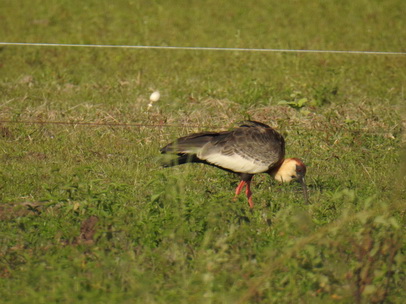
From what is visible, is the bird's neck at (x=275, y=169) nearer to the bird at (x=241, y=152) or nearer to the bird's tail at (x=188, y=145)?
the bird at (x=241, y=152)

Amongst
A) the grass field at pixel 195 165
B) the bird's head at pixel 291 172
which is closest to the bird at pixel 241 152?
Result: the bird's head at pixel 291 172

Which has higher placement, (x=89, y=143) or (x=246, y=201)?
(x=246, y=201)

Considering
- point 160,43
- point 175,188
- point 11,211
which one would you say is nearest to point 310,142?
point 175,188

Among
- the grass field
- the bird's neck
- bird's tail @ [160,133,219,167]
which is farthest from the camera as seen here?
the bird's neck

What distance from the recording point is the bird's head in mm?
6914

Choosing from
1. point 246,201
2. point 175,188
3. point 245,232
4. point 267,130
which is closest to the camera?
point 245,232

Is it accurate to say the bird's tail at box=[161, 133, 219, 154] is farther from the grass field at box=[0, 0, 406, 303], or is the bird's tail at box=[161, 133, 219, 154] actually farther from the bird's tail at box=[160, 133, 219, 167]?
the grass field at box=[0, 0, 406, 303]

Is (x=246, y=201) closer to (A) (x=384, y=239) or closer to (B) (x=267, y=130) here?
(B) (x=267, y=130)

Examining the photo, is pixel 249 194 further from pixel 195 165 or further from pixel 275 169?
pixel 195 165

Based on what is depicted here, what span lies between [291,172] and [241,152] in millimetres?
494

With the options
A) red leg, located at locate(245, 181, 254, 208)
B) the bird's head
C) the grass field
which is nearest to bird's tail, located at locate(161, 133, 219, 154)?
the grass field

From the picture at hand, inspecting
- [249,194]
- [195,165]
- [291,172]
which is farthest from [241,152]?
[195,165]

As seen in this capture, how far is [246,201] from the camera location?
6.43 metres

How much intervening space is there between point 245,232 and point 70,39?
9.05 m
